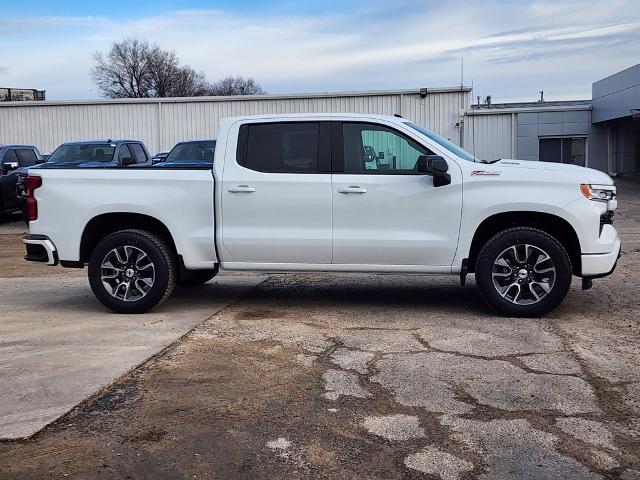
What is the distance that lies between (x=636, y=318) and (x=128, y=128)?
2722cm

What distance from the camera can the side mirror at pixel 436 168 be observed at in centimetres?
701

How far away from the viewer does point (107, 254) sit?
7.64 metres

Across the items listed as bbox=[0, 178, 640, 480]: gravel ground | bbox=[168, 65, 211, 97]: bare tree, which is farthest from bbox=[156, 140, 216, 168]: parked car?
bbox=[168, 65, 211, 97]: bare tree

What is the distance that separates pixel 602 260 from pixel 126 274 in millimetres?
4757

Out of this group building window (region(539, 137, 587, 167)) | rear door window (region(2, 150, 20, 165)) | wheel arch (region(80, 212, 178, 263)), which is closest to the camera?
wheel arch (region(80, 212, 178, 263))

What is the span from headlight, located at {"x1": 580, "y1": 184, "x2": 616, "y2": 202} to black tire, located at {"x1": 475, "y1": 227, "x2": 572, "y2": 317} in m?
0.52

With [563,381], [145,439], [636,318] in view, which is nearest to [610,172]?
[636,318]

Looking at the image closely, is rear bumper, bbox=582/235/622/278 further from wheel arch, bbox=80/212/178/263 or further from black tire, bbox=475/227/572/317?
wheel arch, bbox=80/212/178/263

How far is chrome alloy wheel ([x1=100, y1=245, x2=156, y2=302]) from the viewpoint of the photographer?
7648mm

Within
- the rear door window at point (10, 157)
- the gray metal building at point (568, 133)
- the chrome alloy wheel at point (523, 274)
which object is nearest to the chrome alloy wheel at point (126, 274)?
the chrome alloy wheel at point (523, 274)

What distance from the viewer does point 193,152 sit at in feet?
50.0

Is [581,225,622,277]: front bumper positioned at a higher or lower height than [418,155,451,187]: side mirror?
lower

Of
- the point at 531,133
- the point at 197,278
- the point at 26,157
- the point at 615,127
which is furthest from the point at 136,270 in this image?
the point at 615,127

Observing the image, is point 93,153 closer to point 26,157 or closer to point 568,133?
point 26,157
